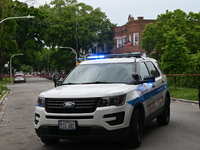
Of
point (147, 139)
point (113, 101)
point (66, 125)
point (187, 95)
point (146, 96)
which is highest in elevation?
point (113, 101)

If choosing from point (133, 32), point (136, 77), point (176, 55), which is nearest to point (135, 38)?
point (133, 32)

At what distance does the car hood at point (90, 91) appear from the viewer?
18.9ft

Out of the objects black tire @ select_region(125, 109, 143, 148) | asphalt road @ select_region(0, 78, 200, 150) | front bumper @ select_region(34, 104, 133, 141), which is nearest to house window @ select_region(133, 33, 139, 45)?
asphalt road @ select_region(0, 78, 200, 150)

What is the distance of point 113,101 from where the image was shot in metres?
5.77

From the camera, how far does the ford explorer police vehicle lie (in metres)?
5.66

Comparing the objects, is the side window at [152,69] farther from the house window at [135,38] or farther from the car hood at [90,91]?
the house window at [135,38]

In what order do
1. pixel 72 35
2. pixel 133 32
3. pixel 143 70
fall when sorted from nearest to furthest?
1. pixel 143 70
2. pixel 133 32
3. pixel 72 35

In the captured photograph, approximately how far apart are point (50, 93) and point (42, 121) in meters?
0.54

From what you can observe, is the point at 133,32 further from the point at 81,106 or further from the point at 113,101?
the point at 81,106

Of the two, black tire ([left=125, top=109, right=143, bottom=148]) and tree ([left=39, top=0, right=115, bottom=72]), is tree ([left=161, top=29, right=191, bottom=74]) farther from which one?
tree ([left=39, top=0, right=115, bottom=72])

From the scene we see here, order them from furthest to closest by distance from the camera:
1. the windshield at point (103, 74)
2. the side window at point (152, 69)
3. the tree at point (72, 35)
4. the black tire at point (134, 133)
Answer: the tree at point (72, 35) < the side window at point (152, 69) < the windshield at point (103, 74) < the black tire at point (134, 133)

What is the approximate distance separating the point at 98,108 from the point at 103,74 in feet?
5.07

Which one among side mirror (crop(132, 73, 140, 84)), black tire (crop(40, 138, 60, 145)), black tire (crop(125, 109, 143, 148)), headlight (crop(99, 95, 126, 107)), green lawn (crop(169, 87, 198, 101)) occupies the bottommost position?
green lawn (crop(169, 87, 198, 101))

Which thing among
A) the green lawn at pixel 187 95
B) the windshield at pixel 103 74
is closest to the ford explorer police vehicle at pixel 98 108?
the windshield at pixel 103 74
